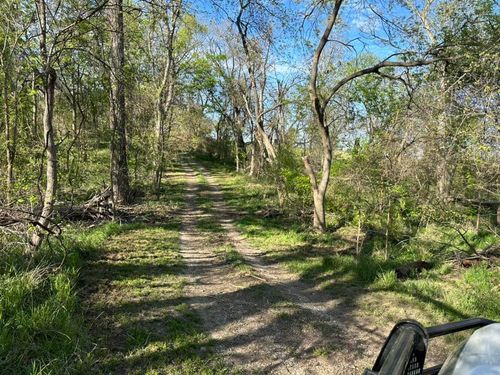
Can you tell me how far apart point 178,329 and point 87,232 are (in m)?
5.28

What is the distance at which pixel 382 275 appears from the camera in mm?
7117

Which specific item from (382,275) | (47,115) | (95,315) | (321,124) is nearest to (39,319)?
(95,315)

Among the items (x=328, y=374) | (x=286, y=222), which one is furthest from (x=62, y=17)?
(x=286, y=222)

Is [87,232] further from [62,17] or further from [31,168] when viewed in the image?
[62,17]

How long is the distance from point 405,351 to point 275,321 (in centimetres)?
405

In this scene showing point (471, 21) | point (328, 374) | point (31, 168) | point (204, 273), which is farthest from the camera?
point (31, 168)

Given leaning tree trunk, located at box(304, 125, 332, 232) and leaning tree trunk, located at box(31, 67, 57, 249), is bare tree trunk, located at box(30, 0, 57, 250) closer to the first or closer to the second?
leaning tree trunk, located at box(31, 67, 57, 249)

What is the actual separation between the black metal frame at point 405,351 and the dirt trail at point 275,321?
276cm

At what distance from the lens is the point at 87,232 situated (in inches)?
363

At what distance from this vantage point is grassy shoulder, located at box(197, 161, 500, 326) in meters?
5.85

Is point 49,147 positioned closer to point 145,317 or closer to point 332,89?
point 145,317

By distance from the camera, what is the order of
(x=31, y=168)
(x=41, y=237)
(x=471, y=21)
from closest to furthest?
(x=41, y=237)
(x=471, y=21)
(x=31, y=168)

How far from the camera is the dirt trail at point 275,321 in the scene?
450cm

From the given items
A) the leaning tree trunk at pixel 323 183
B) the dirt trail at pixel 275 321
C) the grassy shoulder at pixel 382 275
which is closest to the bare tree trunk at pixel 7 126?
the dirt trail at pixel 275 321
